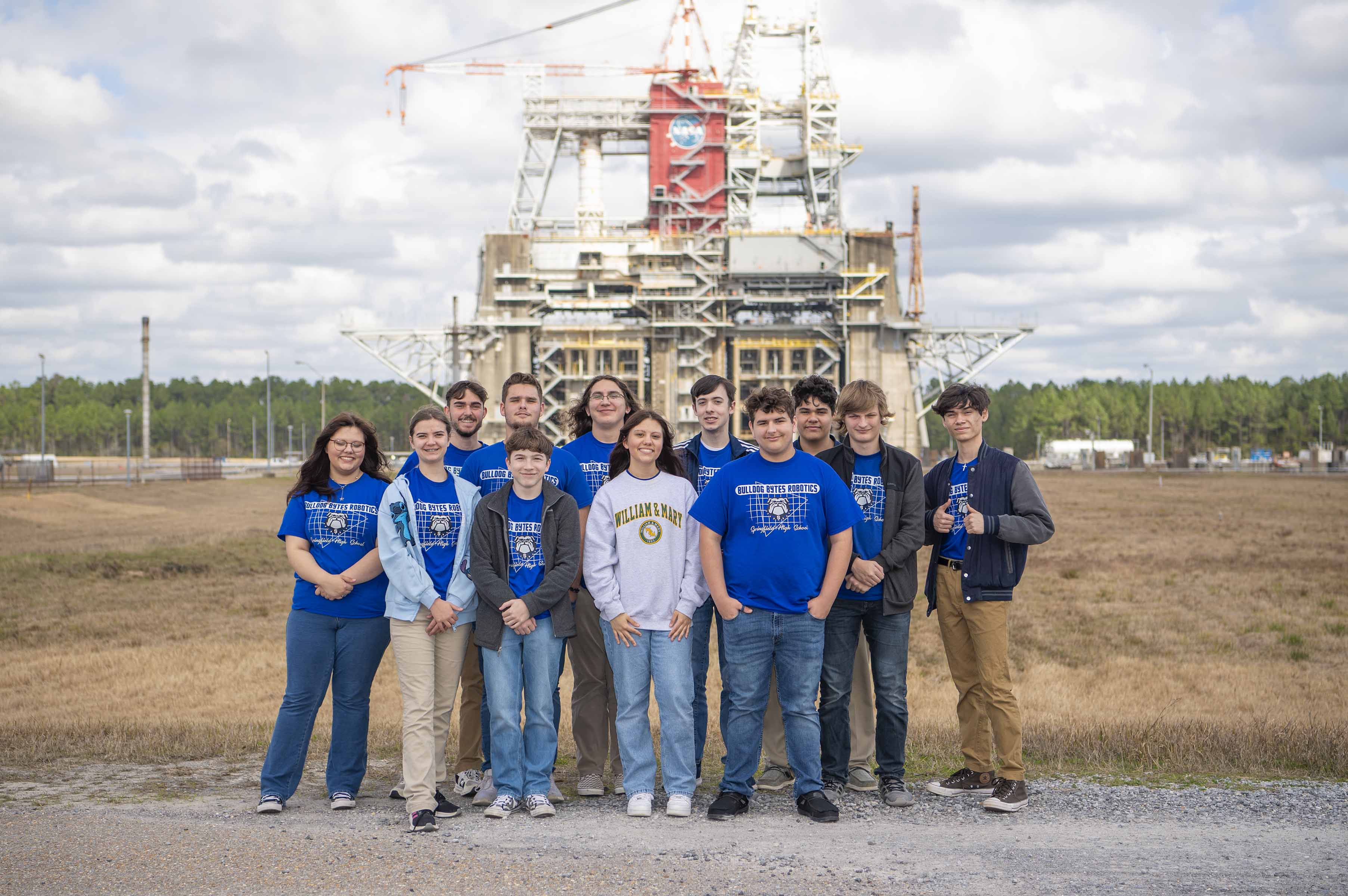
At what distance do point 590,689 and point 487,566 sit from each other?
3.60 ft

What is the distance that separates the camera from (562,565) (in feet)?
20.6

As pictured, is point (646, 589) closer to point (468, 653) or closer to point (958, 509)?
point (468, 653)

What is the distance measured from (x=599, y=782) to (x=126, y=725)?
169 inches

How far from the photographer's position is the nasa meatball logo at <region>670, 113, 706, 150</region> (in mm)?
69375

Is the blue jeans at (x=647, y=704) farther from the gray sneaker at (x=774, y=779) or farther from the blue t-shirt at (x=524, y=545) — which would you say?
the gray sneaker at (x=774, y=779)

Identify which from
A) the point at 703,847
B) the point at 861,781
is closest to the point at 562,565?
the point at 703,847

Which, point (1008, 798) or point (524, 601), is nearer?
point (1008, 798)

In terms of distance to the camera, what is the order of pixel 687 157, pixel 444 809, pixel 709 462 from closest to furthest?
pixel 444 809 → pixel 709 462 → pixel 687 157

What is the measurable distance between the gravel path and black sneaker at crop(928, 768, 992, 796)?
16 centimetres

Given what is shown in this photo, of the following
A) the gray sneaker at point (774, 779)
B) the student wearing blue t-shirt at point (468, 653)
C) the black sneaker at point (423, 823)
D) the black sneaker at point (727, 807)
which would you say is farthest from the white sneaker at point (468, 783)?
the gray sneaker at point (774, 779)

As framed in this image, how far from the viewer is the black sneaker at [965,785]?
6.38m

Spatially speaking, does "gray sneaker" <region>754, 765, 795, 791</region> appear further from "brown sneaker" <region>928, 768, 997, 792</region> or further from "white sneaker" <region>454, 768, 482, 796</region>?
"white sneaker" <region>454, 768, 482, 796</region>

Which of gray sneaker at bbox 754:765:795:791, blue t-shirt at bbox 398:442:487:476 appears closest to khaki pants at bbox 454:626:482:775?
blue t-shirt at bbox 398:442:487:476

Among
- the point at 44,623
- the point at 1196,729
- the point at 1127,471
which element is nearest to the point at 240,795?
the point at 1196,729
